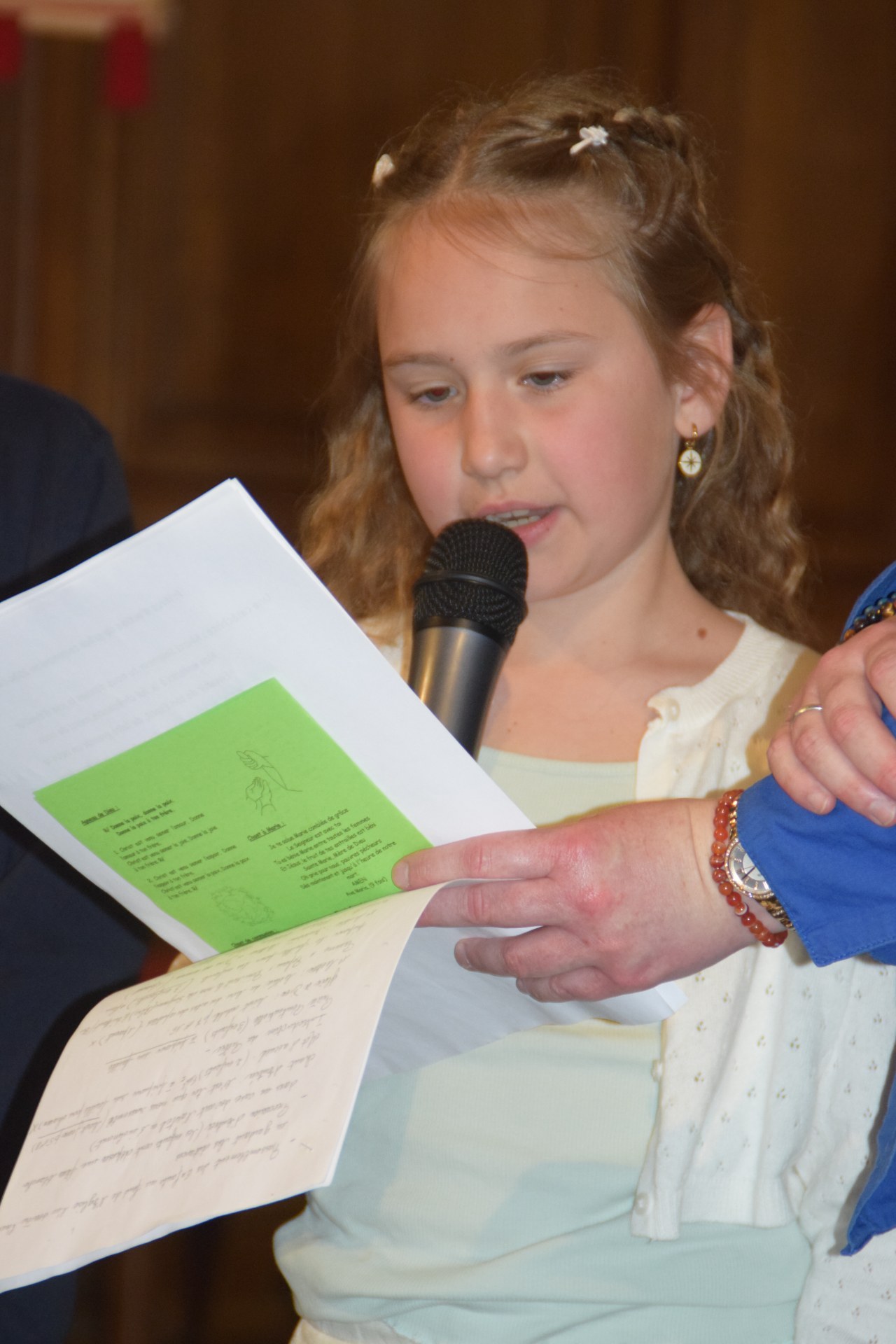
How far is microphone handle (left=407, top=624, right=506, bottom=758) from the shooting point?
2.74ft

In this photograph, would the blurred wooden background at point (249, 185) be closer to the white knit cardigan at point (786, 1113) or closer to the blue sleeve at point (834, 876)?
the white knit cardigan at point (786, 1113)

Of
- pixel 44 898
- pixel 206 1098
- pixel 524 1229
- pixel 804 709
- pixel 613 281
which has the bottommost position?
pixel 524 1229

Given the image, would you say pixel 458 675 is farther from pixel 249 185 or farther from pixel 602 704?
pixel 249 185

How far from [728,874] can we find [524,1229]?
0.33 metres

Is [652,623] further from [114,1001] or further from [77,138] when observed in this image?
[77,138]

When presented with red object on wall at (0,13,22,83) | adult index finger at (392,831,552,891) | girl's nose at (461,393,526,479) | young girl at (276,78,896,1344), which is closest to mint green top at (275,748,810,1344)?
young girl at (276,78,896,1344)

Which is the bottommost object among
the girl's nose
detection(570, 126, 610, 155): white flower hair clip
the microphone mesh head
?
the microphone mesh head

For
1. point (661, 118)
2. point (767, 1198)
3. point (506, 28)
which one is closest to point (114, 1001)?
point (767, 1198)

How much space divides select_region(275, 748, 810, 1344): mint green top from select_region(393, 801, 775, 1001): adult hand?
192 millimetres

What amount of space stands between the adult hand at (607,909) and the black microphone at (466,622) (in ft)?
0.29

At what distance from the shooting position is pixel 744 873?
0.82 meters

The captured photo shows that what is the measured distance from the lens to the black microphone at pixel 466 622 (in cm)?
84

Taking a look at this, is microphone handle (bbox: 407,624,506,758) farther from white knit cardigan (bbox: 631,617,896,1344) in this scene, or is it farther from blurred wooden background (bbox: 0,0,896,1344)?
blurred wooden background (bbox: 0,0,896,1344)

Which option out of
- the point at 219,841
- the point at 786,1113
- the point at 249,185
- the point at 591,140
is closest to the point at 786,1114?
the point at 786,1113
